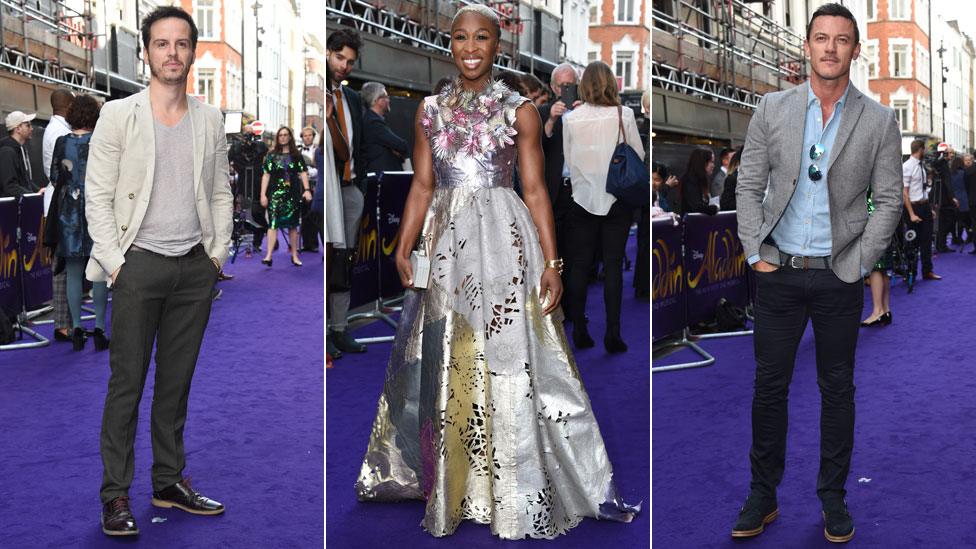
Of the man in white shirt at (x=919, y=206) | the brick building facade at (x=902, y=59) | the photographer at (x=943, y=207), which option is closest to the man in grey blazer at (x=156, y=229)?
the brick building facade at (x=902, y=59)

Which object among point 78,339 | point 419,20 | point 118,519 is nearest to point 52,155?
point 78,339

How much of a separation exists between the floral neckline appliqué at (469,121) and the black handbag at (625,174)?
0.30 meters

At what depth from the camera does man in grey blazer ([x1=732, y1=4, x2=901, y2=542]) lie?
3.10 meters

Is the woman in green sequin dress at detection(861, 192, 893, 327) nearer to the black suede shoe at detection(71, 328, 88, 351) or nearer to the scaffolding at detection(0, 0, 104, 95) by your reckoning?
the black suede shoe at detection(71, 328, 88, 351)

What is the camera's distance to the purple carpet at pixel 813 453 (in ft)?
11.5

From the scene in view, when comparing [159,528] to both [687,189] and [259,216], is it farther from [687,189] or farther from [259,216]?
[259,216]

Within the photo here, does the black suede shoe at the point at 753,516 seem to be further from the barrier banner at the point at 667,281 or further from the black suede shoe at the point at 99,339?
the black suede shoe at the point at 99,339

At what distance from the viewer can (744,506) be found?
3.45m

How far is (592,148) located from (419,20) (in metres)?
0.94

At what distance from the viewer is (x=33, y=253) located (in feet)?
24.5

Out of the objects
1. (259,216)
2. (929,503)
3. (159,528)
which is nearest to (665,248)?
(929,503)

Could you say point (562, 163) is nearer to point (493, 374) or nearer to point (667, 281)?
point (493, 374)

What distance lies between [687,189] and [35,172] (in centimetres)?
489

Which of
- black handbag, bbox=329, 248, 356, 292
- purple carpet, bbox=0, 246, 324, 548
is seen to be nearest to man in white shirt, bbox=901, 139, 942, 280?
purple carpet, bbox=0, 246, 324, 548
